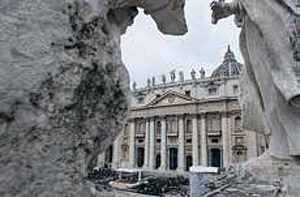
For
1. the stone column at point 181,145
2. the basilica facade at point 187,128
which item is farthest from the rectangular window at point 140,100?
the stone column at point 181,145

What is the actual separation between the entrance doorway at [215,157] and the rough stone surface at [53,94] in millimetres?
24770

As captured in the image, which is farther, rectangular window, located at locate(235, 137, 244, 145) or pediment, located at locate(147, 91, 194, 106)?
pediment, located at locate(147, 91, 194, 106)

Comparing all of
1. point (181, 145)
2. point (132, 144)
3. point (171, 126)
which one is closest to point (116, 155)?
point (132, 144)

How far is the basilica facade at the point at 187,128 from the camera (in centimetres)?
2320

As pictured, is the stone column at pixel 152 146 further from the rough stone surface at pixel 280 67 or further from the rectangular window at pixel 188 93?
the rough stone surface at pixel 280 67

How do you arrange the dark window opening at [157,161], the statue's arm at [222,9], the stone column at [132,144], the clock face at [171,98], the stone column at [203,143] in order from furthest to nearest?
the stone column at [132,144] → the dark window opening at [157,161] → the clock face at [171,98] → the stone column at [203,143] → the statue's arm at [222,9]

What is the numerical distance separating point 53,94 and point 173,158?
87.7 ft

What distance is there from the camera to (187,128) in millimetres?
26109

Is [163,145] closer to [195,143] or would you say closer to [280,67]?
[195,143]

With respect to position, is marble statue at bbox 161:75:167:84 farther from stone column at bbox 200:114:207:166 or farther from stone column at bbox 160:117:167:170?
stone column at bbox 200:114:207:166

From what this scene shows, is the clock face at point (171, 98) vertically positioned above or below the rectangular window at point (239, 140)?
above

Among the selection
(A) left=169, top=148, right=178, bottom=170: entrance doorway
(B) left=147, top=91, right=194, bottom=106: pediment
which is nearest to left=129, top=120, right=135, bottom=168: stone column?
(B) left=147, top=91, right=194, bottom=106: pediment

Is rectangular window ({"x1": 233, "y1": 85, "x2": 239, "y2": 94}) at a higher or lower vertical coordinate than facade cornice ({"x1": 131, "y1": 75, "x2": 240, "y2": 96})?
lower

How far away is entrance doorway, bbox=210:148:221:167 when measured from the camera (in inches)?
943
